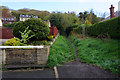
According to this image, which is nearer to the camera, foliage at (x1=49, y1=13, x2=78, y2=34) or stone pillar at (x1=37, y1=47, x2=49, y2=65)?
stone pillar at (x1=37, y1=47, x2=49, y2=65)

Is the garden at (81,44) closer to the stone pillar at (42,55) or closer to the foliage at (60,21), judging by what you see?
the stone pillar at (42,55)

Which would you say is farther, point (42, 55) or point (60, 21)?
point (60, 21)

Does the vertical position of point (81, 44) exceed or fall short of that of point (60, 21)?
it falls short

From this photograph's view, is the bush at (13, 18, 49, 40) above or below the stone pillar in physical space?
above

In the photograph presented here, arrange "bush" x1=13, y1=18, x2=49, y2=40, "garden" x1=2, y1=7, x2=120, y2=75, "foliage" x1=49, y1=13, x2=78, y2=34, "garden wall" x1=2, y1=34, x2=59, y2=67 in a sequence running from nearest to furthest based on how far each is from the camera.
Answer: "garden wall" x1=2, y1=34, x2=59, y2=67 < "garden" x1=2, y1=7, x2=120, y2=75 < "bush" x1=13, y1=18, x2=49, y2=40 < "foliage" x1=49, y1=13, x2=78, y2=34

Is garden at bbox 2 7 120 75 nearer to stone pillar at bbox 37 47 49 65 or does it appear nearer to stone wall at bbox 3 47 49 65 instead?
stone pillar at bbox 37 47 49 65

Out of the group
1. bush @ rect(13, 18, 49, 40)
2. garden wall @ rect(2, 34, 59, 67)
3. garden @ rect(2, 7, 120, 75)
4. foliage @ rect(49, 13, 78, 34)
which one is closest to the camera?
garden wall @ rect(2, 34, 59, 67)

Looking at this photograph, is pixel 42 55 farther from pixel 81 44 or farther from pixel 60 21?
pixel 60 21

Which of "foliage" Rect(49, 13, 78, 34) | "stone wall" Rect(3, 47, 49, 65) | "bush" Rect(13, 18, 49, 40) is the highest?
"foliage" Rect(49, 13, 78, 34)

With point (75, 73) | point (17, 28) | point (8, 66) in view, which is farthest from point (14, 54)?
point (17, 28)

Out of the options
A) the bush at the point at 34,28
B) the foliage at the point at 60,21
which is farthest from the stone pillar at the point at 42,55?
the foliage at the point at 60,21

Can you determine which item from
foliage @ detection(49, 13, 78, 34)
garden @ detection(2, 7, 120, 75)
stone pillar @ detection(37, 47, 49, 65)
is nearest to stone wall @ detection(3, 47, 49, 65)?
stone pillar @ detection(37, 47, 49, 65)

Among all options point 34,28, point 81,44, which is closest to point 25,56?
point 34,28

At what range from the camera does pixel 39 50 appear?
4512 mm
